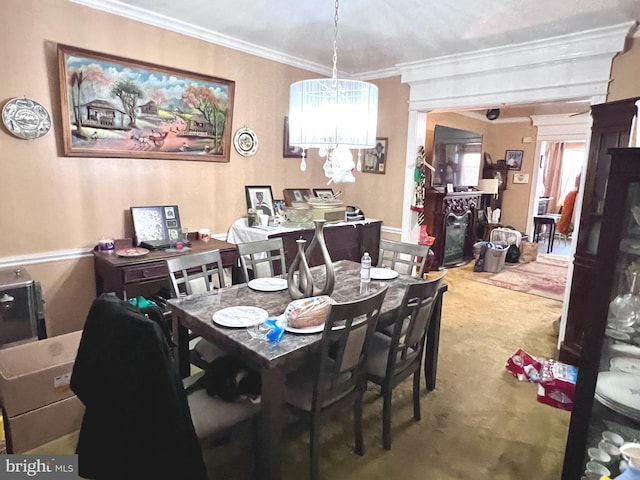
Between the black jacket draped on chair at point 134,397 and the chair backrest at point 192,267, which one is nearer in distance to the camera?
the black jacket draped on chair at point 134,397

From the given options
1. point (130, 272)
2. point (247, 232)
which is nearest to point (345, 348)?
point (130, 272)

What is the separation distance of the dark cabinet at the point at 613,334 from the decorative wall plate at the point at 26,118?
3206 mm

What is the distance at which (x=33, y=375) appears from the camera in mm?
1908

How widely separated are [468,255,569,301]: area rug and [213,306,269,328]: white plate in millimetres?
4049

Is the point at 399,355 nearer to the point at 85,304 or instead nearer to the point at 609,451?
the point at 609,451

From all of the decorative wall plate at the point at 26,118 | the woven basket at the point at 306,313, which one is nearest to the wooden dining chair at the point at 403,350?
the woven basket at the point at 306,313

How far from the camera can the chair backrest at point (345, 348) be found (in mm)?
1608

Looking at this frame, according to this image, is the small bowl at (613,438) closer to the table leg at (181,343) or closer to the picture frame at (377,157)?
the table leg at (181,343)

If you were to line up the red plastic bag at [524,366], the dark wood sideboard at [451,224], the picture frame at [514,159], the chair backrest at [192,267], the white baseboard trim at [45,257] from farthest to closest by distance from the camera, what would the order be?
the picture frame at [514,159]
the dark wood sideboard at [451,224]
the red plastic bag at [524,366]
the white baseboard trim at [45,257]
the chair backrest at [192,267]

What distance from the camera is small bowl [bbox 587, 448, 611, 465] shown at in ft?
5.22

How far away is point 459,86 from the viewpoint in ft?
12.2

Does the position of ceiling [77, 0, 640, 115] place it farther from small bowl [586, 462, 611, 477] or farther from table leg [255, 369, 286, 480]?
small bowl [586, 462, 611, 477]

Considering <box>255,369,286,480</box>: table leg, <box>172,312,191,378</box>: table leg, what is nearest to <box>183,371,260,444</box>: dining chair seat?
<box>255,369,286,480</box>: table leg

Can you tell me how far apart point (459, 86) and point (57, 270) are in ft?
12.6
